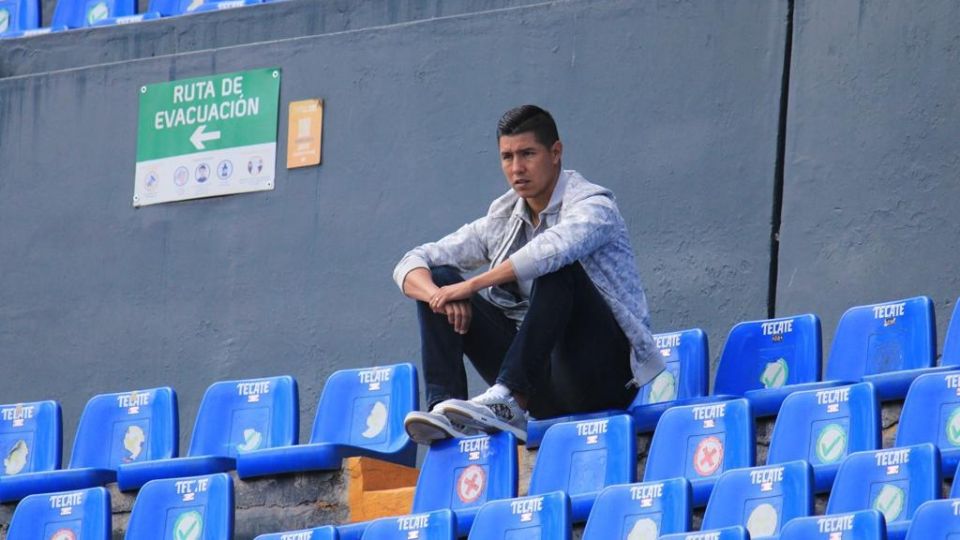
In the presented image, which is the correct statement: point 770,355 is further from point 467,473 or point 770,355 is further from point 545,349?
point 467,473

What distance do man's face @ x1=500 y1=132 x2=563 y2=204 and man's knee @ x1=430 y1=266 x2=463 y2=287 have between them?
31 centimetres

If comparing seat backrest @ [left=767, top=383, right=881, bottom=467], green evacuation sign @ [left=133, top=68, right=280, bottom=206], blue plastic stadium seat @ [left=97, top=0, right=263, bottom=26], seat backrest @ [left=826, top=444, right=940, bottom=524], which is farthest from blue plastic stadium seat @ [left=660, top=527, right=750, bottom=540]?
blue plastic stadium seat @ [left=97, top=0, right=263, bottom=26]

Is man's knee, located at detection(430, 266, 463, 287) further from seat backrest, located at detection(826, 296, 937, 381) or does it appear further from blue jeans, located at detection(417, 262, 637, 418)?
seat backrest, located at detection(826, 296, 937, 381)

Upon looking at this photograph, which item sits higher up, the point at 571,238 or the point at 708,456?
the point at 571,238

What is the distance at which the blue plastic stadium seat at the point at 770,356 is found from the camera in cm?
640

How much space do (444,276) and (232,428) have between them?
110 centimetres

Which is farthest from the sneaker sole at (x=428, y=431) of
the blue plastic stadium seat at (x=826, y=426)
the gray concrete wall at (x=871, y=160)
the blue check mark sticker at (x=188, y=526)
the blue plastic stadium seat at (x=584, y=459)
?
the gray concrete wall at (x=871, y=160)

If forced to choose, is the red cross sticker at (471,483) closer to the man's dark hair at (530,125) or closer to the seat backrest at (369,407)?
the seat backrest at (369,407)

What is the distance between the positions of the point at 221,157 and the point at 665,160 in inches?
73.5

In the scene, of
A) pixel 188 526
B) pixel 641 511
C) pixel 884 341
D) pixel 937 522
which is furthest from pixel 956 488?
pixel 188 526

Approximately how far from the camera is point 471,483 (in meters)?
5.89

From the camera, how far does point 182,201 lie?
28.8ft

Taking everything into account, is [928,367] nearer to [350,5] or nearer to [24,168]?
[350,5]

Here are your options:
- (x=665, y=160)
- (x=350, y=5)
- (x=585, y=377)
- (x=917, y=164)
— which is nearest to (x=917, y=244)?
(x=917, y=164)
